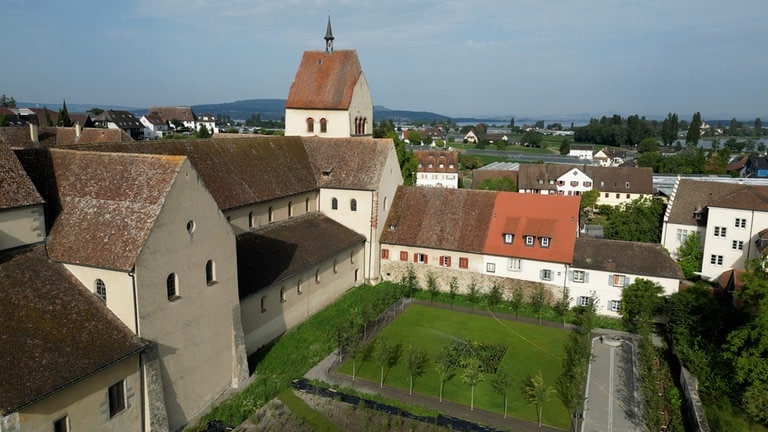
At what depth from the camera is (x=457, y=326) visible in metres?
40.8

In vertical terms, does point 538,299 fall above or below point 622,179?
below

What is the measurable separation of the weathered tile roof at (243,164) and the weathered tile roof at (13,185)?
853 centimetres

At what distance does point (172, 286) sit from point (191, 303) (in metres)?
1.56

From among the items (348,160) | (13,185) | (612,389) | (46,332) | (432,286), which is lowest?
(612,389)

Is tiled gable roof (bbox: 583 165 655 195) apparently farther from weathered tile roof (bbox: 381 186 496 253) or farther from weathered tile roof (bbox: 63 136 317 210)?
weathered tile roof (bbox: 63 136 317 210)

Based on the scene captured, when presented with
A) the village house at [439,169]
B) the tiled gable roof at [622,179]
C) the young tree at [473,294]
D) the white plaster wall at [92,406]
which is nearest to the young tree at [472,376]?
the young tree at [473,294]

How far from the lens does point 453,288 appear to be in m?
45.9

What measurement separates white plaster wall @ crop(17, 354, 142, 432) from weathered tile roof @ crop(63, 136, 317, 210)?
14.9 metres

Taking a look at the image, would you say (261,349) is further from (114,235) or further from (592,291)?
(592,291)

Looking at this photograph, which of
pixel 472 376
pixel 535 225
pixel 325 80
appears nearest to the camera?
pixel 472 376

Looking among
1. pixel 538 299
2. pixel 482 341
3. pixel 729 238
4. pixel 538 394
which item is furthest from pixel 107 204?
pixel 729 238

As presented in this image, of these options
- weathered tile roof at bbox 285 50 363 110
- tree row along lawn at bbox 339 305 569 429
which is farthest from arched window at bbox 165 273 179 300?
weathered tile roof at bbox 285 50 363 110

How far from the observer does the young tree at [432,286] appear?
4651 cm

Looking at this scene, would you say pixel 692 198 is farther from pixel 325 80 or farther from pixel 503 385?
pixel 325 80
